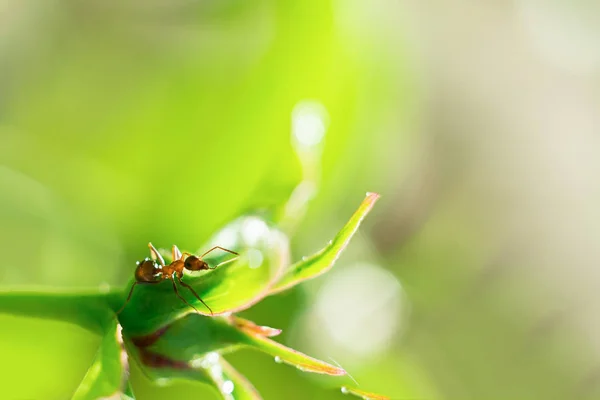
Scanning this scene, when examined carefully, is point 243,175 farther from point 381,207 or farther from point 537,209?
point 537,209

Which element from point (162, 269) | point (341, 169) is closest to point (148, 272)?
point (162, 269)

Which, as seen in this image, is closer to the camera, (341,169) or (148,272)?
(148,272)

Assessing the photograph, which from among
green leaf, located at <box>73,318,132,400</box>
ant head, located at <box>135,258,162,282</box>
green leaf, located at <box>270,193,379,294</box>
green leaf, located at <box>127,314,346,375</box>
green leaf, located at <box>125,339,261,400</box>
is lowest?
green leaf, located at <box>125,339,261,400</box>

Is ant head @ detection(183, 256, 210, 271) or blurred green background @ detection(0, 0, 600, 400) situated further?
blurred green background @ detection(0, 0, 600, 400)

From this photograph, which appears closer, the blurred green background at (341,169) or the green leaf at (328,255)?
the green leaf at (328,255)

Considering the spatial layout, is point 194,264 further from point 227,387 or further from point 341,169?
point 341,169

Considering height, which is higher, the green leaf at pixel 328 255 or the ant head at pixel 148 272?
the green leaf at pixel 328 255
